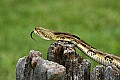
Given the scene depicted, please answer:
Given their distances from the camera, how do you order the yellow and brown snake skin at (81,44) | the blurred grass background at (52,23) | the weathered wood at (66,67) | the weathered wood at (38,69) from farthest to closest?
the blurred grass background at (52,23) → the yellow and brown snake skin at (81,44) → the weathered wood at (66,67) → the weathered wood at (38,69)

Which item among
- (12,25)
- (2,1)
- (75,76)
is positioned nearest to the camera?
(75,76)

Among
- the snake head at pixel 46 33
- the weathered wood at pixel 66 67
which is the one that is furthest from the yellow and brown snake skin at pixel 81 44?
the weathered wood at pixel 66 67

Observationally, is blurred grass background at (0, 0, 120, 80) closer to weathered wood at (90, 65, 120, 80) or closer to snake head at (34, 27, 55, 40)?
snake head at (34, 27, 55, 40)

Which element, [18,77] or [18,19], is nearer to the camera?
[18,77]

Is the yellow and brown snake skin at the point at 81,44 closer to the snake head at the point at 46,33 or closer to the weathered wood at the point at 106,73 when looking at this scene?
the snake head at the point at 46,33

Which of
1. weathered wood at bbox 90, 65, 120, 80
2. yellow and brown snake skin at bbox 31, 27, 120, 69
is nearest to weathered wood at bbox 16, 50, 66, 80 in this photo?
weathered wood at bbox 90, 65, 120, 80

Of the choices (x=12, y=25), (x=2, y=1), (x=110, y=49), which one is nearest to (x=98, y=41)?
(x=110, y=49)

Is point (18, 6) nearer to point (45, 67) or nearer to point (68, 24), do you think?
point (68, 24)

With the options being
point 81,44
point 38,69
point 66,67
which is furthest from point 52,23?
point 38,69
